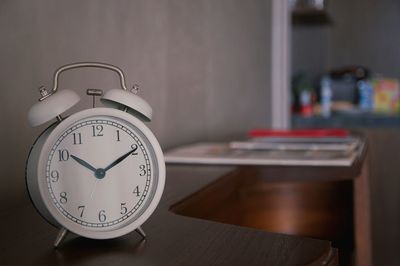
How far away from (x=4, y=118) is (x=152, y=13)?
26.4 inches

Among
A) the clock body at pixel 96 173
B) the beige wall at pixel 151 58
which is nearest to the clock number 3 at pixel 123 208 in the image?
the clock body at pixel 96 173

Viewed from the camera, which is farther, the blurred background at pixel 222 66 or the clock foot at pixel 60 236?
the blurred background at pixel 222 66

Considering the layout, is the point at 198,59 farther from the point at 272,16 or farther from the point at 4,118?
the point at 272,16

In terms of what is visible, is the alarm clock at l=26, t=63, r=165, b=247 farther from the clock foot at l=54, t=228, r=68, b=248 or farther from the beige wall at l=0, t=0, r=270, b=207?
the beige wall at l=0, t=0, r=270, b=207

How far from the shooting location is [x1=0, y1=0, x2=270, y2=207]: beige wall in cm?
87

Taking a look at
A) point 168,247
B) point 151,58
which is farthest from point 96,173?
point 151,58

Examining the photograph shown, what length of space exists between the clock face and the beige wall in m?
0.29

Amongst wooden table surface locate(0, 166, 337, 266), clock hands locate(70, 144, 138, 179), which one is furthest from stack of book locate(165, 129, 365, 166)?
clock hands locate(70, 144, 138, 179)

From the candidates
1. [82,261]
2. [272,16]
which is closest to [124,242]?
[82,261]

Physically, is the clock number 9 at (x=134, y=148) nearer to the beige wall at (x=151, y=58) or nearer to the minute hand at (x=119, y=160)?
the minute hand at (x=119, y=160)

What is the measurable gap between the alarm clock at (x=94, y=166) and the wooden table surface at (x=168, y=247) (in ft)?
0.08

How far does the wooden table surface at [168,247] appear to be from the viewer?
1.78 feet

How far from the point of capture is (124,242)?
0.62 m

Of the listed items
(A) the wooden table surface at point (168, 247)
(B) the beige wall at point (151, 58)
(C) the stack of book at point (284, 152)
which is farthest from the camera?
(C) the stack of book at point (284, 152)
